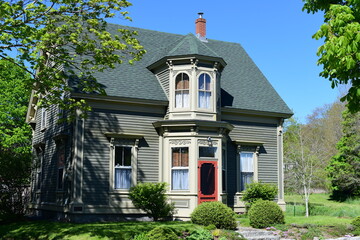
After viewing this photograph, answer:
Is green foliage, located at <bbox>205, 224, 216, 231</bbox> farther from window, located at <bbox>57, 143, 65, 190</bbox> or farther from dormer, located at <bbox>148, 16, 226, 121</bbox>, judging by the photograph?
window, located at <bbox>57, 143, 65, 190</bbox>

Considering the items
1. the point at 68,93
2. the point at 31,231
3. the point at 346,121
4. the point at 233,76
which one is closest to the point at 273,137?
the point at 233,76

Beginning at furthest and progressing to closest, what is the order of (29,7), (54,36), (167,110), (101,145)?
(167,110)
(101,145)
(54,36)
(29,7)

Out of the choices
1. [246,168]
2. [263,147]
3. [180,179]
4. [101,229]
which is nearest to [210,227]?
[101,229]

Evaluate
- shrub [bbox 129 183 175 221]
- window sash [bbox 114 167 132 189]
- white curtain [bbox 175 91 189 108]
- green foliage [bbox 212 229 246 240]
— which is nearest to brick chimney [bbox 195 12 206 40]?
white curtain [bbox 175 91 189 108]

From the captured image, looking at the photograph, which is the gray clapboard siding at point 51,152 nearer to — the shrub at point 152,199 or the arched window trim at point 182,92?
the shrub at point 152,199

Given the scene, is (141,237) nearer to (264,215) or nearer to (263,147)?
(264,215)

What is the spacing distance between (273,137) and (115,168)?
373 inches

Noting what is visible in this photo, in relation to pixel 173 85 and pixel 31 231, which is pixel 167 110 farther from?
pixel 31 231

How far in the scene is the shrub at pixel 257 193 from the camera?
22531mm

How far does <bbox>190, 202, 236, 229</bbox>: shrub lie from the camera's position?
1731 centimetres

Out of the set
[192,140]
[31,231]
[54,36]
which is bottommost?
[31,231]

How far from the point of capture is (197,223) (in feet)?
58.1

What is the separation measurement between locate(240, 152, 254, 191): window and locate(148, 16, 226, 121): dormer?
353 cm

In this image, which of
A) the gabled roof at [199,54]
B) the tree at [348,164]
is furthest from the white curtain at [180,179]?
the tree at [348,164]
